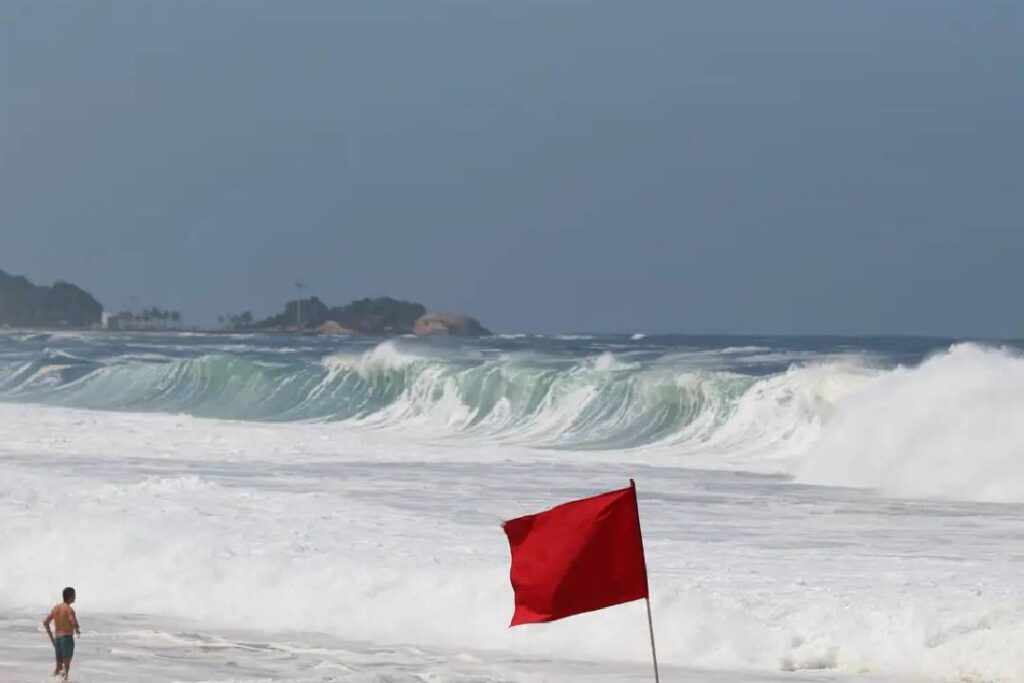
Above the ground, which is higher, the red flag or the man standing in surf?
the red flag

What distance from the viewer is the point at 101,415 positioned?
141ft

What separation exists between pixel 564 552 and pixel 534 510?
1255cm

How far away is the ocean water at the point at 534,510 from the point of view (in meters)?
13.2

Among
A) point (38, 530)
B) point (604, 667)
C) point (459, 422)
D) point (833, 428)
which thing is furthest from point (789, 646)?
point (459, 422)

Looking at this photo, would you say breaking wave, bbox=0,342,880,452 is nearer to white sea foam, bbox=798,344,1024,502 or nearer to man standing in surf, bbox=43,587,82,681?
white sea foam, bbox=798,344,1024,502

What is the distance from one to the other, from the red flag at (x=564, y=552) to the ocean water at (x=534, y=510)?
11.2ft

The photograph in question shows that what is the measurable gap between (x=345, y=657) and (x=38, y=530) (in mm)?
6420

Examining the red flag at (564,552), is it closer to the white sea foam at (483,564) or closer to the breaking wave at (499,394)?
the white sea foam at (483,564)

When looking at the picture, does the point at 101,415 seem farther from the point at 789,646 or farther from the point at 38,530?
the point at 789,646

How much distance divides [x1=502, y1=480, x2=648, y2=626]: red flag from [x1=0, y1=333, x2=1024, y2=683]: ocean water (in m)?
3.42

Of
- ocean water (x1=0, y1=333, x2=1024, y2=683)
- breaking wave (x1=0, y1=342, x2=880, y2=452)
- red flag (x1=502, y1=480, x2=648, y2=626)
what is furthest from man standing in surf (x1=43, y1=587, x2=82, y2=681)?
breaking wave (x1=0, y1=342, x2=880, y2=452)

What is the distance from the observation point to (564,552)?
9.03 meters

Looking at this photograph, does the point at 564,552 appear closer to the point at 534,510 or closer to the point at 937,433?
the point at 534,510

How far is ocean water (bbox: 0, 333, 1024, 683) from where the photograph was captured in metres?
13.2
